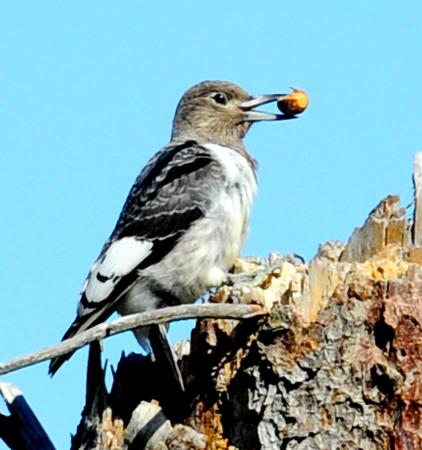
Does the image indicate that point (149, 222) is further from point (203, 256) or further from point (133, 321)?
point (133, 321)

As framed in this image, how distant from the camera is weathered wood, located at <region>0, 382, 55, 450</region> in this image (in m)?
6.01

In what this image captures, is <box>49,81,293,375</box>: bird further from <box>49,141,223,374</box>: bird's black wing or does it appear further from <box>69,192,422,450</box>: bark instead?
<box>69,192,422,450</box>: bark

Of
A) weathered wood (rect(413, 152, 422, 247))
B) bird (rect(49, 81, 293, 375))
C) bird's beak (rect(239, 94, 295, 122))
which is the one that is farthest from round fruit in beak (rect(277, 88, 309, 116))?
weathered wood (rect(413, 152, 422, 247))

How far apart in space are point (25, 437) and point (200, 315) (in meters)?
1.12

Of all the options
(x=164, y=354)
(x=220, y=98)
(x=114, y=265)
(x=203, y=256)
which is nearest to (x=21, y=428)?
(x=164, y=354)

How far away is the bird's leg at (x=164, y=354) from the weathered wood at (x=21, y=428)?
66 centimetres

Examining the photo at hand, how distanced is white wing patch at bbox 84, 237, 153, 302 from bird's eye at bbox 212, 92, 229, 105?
1882mm

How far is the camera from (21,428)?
19.9ft

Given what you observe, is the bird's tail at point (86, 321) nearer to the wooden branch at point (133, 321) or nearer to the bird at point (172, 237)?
the bird at point (172, 237)

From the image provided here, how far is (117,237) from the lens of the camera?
7656mm

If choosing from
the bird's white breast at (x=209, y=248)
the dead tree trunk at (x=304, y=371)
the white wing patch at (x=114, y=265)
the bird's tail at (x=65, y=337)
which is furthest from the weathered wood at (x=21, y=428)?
the bird's white breast at (x=209, y=248)

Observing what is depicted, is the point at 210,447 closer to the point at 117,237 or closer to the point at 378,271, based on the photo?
the point at 378,271

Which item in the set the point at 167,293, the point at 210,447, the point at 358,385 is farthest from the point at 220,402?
the point at 167,293

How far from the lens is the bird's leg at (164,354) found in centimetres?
609
